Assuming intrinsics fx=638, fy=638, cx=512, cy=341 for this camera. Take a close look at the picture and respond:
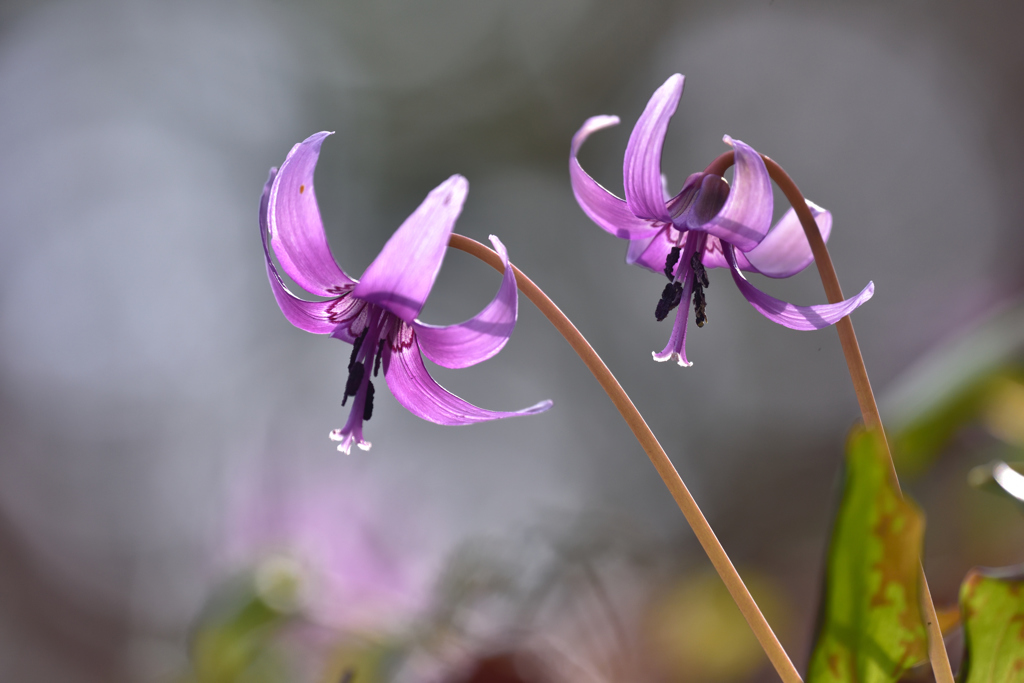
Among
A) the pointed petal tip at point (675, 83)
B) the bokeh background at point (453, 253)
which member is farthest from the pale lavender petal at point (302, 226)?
the bokeh background at point (453, 253)

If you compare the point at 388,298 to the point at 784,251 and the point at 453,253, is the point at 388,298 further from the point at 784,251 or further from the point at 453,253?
the point at 453,253

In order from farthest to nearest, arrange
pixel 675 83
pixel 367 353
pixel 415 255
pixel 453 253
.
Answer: pixel 453 253 < pixel 367 353 < pixel 675 83 < pixel 415 255

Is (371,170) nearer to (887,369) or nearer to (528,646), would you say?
(887,369)

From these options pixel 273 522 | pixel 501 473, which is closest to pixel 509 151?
pixel 501 473

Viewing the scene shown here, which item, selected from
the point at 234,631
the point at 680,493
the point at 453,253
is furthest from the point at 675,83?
the point at 453,253

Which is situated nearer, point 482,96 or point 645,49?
point 645,49

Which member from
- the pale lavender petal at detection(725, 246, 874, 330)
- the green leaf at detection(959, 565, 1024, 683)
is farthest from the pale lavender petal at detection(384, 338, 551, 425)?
the green leaf at detection(959, 565, 1024, 683)
